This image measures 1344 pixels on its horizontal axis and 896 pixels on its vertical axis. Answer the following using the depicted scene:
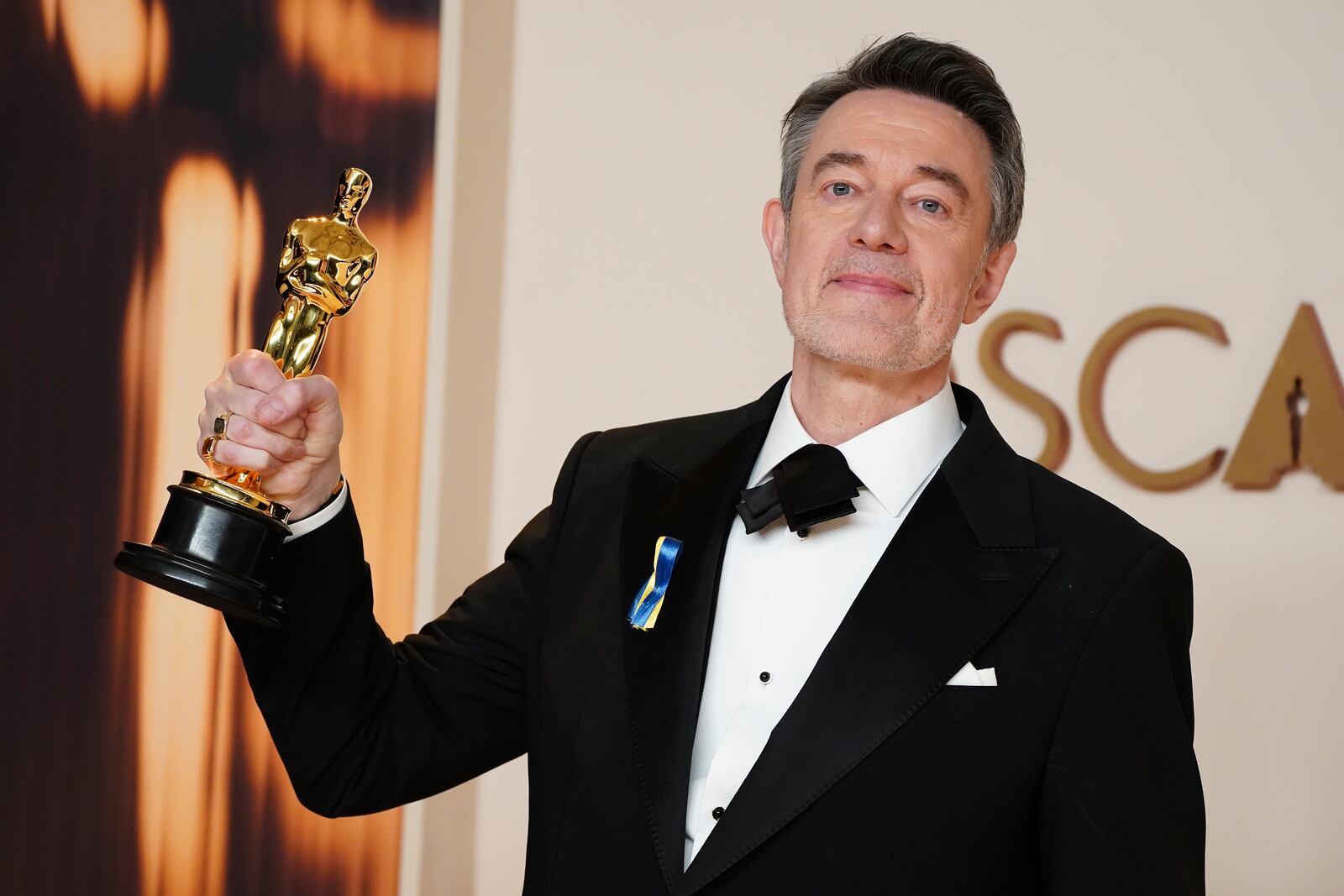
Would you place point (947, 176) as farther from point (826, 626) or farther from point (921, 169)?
point (826, 626)

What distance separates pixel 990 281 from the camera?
2.03 metres

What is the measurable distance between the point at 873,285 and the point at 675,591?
1.57ft

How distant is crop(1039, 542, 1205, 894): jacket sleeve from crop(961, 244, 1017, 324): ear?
Result: 1.79 feet

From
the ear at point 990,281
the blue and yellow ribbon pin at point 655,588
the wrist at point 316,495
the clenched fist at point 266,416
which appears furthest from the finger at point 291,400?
the ear at point 990,281

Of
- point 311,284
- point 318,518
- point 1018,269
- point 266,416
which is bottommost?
point 318,518

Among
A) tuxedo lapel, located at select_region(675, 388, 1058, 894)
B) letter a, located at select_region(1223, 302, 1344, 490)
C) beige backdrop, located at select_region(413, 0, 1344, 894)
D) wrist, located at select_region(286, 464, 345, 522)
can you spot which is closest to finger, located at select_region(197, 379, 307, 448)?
wrist, located at select_region(286, 464, 345, 522)

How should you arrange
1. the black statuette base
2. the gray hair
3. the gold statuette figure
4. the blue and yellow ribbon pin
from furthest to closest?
the gray hair → the blue and yellow ribbon pin → the gold statuette figure → the black statuette base

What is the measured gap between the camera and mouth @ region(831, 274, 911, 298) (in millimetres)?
1820

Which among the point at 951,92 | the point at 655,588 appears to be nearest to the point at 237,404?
the point at 655,588

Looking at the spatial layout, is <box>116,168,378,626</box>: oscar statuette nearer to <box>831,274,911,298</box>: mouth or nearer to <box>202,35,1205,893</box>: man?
<box>202,35,1205,893</box>: man

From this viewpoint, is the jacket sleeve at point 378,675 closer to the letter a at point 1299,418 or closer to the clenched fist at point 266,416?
the clenched fist at point 266,416

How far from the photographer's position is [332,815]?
1.77 m

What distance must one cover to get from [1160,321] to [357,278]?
2248 millimetres

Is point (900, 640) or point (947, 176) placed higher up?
point (947, 176)
